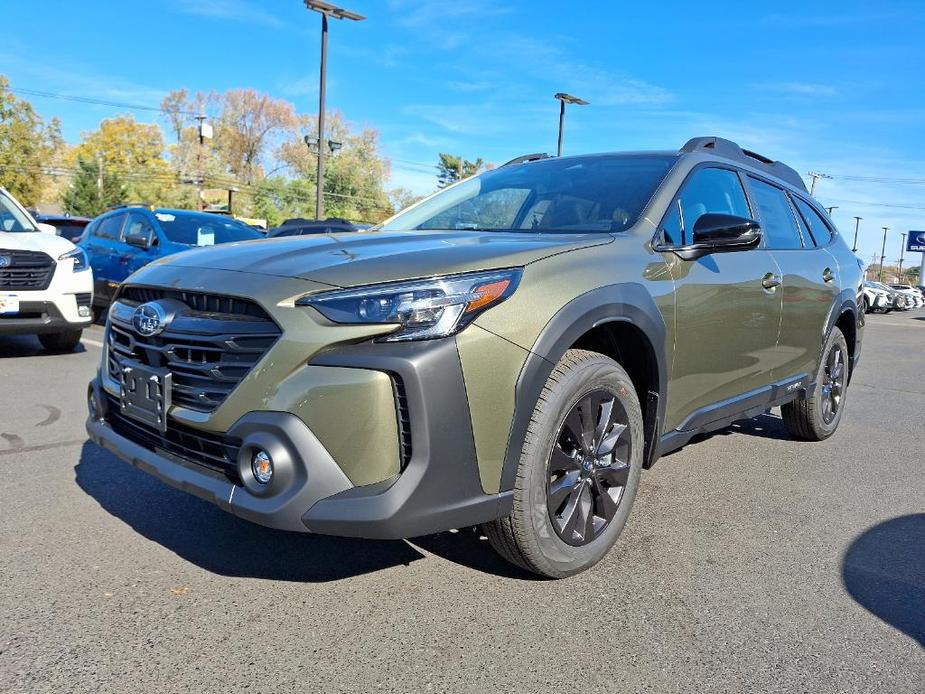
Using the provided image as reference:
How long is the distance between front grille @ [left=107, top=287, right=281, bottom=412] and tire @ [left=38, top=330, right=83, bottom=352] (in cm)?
576

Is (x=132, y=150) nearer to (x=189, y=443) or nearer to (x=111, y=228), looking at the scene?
(x=111, y=228)

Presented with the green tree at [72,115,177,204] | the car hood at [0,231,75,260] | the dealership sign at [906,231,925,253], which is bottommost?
the car hood at [0,231,75,260]

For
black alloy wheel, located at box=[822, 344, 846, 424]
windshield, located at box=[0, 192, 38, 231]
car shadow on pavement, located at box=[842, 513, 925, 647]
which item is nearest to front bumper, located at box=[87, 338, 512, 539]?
car shadow on pavement, located at box=[842, 513, 925, 647]

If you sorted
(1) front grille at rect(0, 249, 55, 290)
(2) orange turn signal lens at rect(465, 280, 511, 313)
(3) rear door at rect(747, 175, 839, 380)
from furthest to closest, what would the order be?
(1) front grille at rect(0, 249, 55, 290) < (3) rear door at rect(747, 175, 839, 380) < (2) orange turn signal lens at rect(465, 280, 511, 313)

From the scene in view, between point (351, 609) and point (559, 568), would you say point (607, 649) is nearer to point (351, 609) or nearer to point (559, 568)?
point (559, 568)

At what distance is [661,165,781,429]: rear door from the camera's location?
327cm

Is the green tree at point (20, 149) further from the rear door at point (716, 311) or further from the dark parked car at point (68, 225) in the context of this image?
the rear door at point (716, 311)

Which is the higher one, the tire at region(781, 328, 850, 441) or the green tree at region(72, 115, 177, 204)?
the green tree at region(72, 115, 177, 204)

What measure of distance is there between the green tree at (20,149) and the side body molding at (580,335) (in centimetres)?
5192

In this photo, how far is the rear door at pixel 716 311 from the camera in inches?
129

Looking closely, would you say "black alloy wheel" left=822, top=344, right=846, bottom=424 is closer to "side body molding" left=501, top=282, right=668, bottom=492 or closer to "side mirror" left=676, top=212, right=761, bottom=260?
"side mirror" left=676, top=212, right=761, bottom=260

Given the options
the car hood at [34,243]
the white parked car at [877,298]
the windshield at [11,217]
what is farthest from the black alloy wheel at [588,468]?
the white parked car at [877,298]

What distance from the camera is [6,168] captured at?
152 feet

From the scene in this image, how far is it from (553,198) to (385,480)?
1952mm
